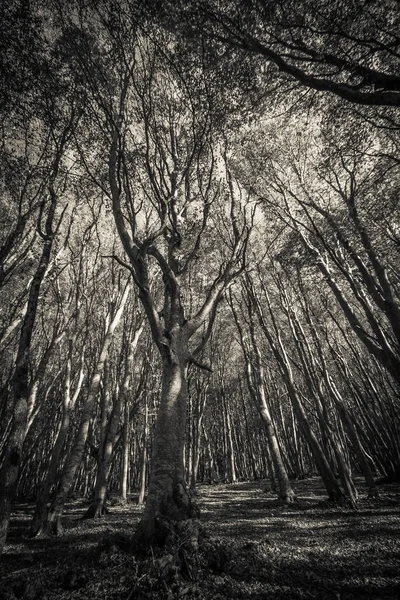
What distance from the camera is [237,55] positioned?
290 inches

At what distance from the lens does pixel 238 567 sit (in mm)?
3777

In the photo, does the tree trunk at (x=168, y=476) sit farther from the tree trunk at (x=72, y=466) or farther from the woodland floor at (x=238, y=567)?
the tree trunk at (x=72, y=466)

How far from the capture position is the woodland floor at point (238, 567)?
3170 millimetres

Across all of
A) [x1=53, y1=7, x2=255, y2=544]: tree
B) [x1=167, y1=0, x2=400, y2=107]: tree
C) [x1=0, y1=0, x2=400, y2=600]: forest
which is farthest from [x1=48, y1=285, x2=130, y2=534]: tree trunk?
[x1=167, y1=0, x2=400, y2=107]: tree

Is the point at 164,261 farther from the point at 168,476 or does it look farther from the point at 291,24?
the point at 291,24

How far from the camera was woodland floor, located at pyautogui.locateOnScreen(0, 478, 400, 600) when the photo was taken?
3170mm

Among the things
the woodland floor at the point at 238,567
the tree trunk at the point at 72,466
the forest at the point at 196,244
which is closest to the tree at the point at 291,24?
the forest at the point at 196,244

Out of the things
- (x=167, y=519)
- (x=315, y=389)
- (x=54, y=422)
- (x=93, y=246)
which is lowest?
(x=167, y=519)

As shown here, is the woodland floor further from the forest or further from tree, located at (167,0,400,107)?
tree, located at (167,0,400,107)

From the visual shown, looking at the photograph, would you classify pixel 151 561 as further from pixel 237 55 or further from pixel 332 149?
pixel 332 149

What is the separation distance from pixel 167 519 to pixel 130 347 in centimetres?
792

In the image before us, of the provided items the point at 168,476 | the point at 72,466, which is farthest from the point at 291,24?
the point at 72,466

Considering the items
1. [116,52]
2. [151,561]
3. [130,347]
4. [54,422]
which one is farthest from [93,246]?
[54,422]

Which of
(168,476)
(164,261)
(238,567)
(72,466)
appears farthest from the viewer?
(72,466)
